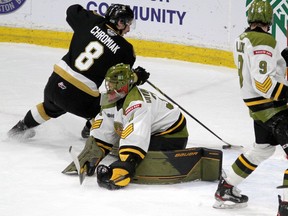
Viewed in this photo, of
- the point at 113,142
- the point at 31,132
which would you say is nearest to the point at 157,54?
the point at 31,132

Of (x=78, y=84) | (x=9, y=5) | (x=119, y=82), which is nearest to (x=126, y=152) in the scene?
(x=119, y=82)

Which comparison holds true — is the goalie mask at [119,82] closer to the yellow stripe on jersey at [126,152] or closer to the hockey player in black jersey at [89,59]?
the yellow stripe on jersey at [126,152]

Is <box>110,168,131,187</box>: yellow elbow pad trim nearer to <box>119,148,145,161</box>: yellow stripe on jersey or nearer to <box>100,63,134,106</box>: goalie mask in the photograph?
<box>119,148,145,161</box>: yellow stripe on jersey

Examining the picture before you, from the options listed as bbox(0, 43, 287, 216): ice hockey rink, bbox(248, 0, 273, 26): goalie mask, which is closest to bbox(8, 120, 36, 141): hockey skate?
bbox(0, 43, 287, 216): ice hockey rink

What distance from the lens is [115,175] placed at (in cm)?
434

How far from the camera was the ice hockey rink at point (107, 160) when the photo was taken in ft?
13.4

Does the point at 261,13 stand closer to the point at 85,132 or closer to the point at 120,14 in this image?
the point at 120,14

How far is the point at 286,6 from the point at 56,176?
2.77 meters

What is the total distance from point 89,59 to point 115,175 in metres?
0.98

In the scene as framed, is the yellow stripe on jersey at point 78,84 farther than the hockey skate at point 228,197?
Yes

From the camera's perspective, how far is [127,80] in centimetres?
453

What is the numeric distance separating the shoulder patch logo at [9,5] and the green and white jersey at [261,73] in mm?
4246

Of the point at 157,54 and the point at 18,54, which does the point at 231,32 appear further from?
the point at 18,54

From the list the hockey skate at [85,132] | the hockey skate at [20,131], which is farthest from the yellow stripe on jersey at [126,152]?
the hockey skate at [20,131]
